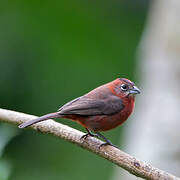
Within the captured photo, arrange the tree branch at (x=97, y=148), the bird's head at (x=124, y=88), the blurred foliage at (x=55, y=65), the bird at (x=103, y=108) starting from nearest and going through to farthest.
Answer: the tree branch at (x=97, y=148) < the bird at (x=103, y=108) < the bird's head at (x=124, y=88) < the blurred foliage at (x=55, y=65)

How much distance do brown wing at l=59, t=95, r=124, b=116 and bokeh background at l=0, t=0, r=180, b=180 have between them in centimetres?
341

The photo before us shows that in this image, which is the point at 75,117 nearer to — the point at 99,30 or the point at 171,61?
the point at 171,61

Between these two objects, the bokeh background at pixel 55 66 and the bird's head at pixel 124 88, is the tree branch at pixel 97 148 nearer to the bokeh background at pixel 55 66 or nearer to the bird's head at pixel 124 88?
the bird's head at pixel 124 88

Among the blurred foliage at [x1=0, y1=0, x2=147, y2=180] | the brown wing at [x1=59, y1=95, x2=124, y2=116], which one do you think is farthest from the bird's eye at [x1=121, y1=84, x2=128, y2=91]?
the blurred foliage at [x1=0, y1=0, x2=147, y2=180]

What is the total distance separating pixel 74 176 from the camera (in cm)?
852

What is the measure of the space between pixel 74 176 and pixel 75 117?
3.66 m

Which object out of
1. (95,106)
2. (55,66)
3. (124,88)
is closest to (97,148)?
(95,106)

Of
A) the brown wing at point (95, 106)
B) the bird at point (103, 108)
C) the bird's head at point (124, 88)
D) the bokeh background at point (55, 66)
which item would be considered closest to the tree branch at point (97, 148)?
the bird at point (103, 108)

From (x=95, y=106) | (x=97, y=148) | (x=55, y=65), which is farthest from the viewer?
(x=55, y=65)

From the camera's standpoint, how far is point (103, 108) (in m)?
5.28

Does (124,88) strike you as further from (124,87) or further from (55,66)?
(55,66)

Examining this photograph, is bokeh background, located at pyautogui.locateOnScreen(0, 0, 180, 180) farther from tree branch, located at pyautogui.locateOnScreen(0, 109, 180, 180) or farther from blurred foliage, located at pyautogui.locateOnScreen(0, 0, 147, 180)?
tree branch, located at pyautogui.locateOnScreen(0, 109, 180, 180)

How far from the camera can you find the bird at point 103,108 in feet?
16.7

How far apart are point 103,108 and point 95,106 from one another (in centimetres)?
10
